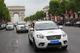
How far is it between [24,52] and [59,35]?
207 cm

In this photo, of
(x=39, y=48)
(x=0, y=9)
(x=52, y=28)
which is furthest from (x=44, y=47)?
(x=0, y=9)

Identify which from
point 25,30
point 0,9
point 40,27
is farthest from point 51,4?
point 40,27

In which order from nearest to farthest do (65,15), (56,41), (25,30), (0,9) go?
(56,41) < (25,30) < (0,9) < (65,15)

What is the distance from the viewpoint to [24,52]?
15.3 meters

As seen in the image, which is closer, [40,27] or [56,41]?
[56,41]

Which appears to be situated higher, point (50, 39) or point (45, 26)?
point (45, 26)

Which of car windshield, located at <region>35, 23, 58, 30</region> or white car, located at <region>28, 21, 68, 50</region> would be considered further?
car windshield, located at <region>35, 23, 58, 30</region>

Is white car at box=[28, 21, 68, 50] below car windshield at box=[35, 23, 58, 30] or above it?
below

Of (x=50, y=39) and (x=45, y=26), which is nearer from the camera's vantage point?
(x=50, y=39)

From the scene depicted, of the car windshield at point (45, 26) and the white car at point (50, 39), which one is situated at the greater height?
the car windshield at point (45, 26)

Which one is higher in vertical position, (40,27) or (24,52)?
(40,27)

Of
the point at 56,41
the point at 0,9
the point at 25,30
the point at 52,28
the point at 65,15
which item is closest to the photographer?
the point at 56,41

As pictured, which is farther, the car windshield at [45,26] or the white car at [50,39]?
the car windshield at [45,26]

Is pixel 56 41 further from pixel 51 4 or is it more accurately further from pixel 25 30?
pixel 51 4
